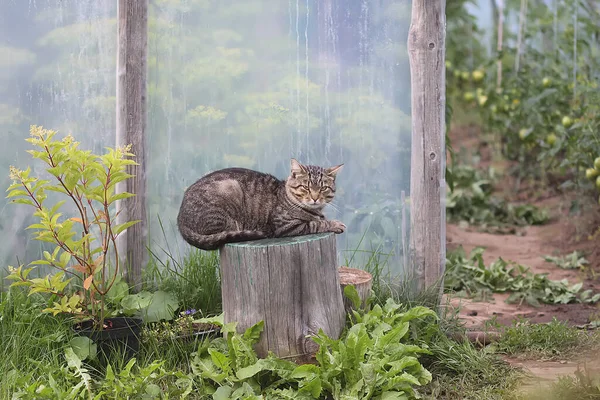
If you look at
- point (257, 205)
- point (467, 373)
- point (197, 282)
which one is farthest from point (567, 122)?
point (197, 282)

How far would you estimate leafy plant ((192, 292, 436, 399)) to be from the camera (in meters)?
3.93

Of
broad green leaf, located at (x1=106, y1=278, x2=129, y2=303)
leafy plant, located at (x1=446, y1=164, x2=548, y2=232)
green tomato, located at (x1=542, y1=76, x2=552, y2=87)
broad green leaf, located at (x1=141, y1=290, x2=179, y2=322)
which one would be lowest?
broad green leaf, located at (x1=141, y1=290, x2=179, y2=322)

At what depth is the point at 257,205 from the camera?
4.62 m

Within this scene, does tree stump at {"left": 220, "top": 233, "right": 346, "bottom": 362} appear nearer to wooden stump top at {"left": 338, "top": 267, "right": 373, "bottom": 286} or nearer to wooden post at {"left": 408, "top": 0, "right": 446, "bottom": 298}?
wooden stump top at {"left": 338, "top": 267, "right": 373, "bottom": 286}

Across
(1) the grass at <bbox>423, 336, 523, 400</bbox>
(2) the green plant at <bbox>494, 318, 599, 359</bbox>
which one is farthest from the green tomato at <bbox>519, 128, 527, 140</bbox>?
(1) the grass at <bbox>423, 336, 523, 400</bbox>

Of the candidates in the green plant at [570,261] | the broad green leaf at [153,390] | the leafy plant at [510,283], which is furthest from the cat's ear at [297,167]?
the green plant at [570,261]

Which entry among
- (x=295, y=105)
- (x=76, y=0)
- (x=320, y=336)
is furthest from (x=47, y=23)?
(x=320, y=336)

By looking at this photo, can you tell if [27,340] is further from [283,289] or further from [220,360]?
[283,289]

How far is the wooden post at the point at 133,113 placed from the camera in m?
5.05

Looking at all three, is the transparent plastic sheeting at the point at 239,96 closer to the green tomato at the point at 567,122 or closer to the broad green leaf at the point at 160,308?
the broad green leaf at the point at 160,308

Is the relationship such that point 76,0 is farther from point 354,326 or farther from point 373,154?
point 354,326

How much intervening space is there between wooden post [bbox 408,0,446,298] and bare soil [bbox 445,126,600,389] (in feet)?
1.07

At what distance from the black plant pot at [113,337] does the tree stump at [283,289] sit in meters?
0.61

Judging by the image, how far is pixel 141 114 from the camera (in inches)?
201
